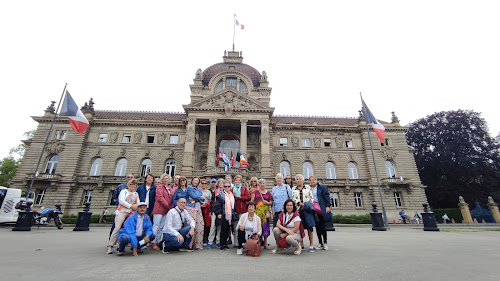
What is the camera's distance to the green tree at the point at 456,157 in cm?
3459

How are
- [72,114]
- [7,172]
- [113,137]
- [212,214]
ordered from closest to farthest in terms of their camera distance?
1. [212,214]
2. [72,114]
3. [113,137]
4. [7,172]

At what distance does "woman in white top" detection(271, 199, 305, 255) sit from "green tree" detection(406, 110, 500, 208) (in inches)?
1585

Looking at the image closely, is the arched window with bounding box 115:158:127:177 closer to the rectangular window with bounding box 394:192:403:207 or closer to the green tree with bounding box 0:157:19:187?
the green tree with bounding box 0:157:19:187

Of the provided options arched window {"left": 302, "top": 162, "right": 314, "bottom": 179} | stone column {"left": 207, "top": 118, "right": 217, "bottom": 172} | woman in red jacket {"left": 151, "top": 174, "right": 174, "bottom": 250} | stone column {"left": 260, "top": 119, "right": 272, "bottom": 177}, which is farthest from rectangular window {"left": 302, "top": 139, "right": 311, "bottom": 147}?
woman in red jacket {"left": 151, "top": 174, "right": 174, "bottom": 250}

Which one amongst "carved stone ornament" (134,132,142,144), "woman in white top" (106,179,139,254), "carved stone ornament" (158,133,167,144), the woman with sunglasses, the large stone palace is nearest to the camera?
"woman in white top" (106,179,139,254)

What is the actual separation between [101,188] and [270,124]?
2447cm

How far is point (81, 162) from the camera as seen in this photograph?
31938 millimetres

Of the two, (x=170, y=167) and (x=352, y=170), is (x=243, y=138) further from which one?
(x=352, y=170)

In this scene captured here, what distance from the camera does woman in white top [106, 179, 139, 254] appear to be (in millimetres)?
6625

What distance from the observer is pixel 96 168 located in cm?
3225

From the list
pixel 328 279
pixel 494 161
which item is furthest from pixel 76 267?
pixel 494 161

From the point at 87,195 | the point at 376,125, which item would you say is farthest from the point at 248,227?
the point at 87,195

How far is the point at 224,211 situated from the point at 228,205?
234mm

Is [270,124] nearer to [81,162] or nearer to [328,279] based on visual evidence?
[81,162]
